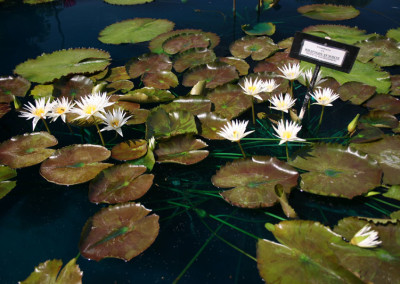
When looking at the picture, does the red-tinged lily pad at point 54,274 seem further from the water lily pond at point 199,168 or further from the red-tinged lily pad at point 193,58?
the red-tinged lily pad at point 193,58

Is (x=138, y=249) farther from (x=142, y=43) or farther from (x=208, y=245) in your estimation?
(x=142, y=43)

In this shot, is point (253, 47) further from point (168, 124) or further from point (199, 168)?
point (199, 168)

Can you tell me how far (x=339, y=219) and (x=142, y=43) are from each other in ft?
7.43

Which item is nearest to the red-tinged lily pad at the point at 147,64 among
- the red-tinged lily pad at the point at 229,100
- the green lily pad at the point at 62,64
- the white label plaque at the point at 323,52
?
the green lily pad at the point at 62,64

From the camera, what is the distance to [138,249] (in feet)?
3.90

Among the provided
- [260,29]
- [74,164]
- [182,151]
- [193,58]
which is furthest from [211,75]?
[74,164]

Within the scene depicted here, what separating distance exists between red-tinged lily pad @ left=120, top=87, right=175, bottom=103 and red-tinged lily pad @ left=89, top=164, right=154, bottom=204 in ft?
1.88

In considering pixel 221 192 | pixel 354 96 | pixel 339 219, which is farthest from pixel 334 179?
pixel 354 96

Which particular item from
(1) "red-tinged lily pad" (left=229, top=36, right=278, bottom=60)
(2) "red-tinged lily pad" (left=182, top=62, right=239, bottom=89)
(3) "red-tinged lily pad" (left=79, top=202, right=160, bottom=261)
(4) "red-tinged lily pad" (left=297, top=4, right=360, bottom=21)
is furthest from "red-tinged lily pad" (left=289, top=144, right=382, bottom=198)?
(4) "red-tinged lily pad" (left=297, top=4, right=360, bottom=21)

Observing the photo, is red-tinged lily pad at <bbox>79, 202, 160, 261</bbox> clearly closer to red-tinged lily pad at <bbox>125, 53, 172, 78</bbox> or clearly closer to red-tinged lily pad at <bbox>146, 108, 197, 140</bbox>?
red-tinged lily pad at <bbox>146, 108, 197, 140</bbox>

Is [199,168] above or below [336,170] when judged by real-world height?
below

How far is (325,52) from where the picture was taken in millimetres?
1504

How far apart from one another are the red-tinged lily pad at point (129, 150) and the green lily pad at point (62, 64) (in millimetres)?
924

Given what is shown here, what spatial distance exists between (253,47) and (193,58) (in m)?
0.54
